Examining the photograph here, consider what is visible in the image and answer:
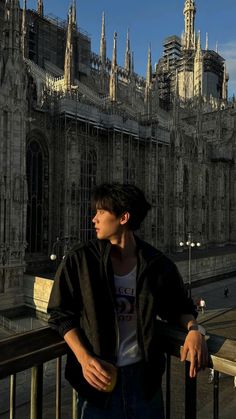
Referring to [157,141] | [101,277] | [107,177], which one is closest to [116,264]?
[101,277]

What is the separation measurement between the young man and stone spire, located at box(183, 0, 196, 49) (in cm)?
7037

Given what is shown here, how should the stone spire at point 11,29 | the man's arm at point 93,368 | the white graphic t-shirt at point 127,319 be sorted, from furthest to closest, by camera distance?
the stone spire at point 11,29 → the white graphic t-shirt at point 127,319 → the man's arm at point 93,368

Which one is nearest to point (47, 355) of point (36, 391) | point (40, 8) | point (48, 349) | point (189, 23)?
point (48, 349)

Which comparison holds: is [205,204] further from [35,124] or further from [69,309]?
[69,309]

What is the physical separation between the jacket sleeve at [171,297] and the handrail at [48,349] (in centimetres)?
12

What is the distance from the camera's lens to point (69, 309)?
2.29m

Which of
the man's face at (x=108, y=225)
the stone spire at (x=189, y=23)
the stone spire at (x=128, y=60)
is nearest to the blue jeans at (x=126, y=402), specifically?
the man's face at (x=108, y=225)

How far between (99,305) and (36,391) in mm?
748

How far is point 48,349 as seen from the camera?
2.32m

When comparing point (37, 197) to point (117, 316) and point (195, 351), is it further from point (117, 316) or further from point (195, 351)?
point (195, 351)

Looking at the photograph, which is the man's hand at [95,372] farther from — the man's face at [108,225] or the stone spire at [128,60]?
the stone spire at [128,60]

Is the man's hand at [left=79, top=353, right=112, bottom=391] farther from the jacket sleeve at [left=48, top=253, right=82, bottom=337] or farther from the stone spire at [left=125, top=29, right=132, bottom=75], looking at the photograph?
the stone spire at [left=125, top=29, right=132, bottom=75]

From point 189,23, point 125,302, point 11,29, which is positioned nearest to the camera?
point 125,302

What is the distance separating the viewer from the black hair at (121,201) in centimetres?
248
